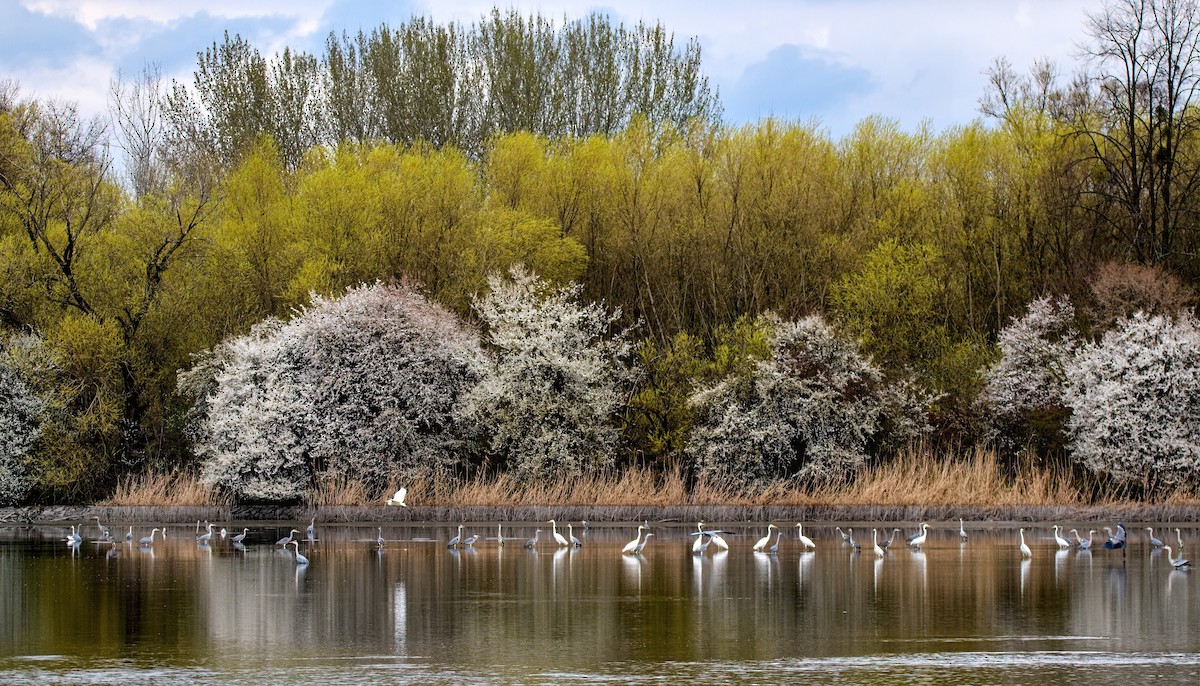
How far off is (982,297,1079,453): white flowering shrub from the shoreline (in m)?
3.44

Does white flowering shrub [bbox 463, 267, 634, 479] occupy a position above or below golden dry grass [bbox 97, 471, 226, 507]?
above

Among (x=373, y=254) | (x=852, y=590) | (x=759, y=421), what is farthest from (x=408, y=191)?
(x=852, y=590)

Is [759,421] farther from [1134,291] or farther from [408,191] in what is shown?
[408,191]

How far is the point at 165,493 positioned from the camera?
1576 inches

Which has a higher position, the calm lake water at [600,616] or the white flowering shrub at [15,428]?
the white flowering shrub at [15,428]

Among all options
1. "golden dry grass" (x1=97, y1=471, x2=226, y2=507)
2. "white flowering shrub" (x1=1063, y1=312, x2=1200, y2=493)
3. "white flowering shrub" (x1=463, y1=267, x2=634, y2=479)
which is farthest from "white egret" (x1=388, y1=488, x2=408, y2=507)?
"white flowering shrub" (x1=1063, y1=312, x2=1200, y2=493)

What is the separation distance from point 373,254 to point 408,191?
2.37m

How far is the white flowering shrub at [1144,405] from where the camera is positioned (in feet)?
116

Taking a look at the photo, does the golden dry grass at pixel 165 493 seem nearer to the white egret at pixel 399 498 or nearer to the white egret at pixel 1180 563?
the white egret at pixel 399 498

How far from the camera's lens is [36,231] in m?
42.8

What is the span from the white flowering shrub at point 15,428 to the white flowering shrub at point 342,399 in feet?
15.2

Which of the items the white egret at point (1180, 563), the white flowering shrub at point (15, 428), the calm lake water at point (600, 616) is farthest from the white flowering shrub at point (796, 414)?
the white flowering shrub at point (15, 428)

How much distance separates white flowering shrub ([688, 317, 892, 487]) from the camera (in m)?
37.7

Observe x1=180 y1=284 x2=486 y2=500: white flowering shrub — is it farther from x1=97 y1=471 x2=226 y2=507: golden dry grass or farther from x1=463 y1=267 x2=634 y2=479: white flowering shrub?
x1=463 y1=267 x2=634 y2=479: white flowering shrub
